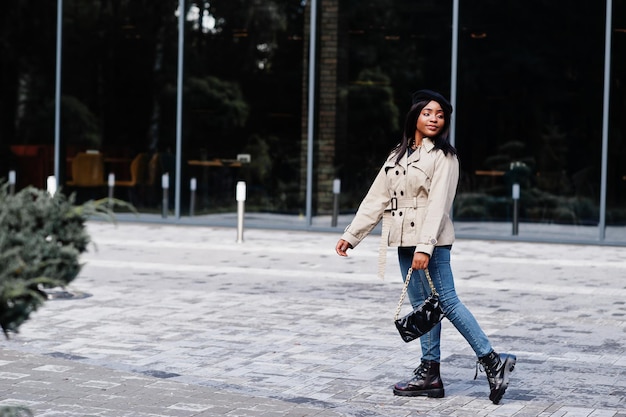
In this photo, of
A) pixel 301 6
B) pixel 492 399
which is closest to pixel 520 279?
pixel 492 399

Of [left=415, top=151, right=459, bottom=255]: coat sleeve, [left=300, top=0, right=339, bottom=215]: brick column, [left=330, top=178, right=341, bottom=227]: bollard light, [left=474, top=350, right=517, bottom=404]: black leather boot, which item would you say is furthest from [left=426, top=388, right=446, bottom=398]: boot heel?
[left=300, top=0, right=339, bottom=215]: brick column

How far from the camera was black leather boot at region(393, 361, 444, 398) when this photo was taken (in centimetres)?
719

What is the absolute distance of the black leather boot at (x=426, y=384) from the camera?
7.19 metres

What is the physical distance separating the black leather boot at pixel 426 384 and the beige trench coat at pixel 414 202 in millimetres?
661

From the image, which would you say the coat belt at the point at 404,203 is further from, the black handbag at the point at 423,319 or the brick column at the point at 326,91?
the brick column at the point at 326,91

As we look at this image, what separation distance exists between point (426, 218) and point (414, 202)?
21 cm

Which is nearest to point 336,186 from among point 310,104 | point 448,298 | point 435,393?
point 310,104

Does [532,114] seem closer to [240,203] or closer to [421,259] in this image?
[240,203]

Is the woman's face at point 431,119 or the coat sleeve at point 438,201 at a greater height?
the woman's face at point 431,119

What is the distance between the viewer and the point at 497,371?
6.99 meters

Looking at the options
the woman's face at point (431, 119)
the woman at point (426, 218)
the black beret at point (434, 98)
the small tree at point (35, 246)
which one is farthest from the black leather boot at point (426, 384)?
the small tree at point (35, 246)

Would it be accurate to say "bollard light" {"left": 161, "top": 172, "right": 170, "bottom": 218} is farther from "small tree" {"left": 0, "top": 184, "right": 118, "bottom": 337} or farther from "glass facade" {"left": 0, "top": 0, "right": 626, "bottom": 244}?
"small tree" {"left": 0, "top": 184, "right": 118, "bottom": 337}

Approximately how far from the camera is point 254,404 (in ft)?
22.4

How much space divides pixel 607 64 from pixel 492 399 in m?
12.1
